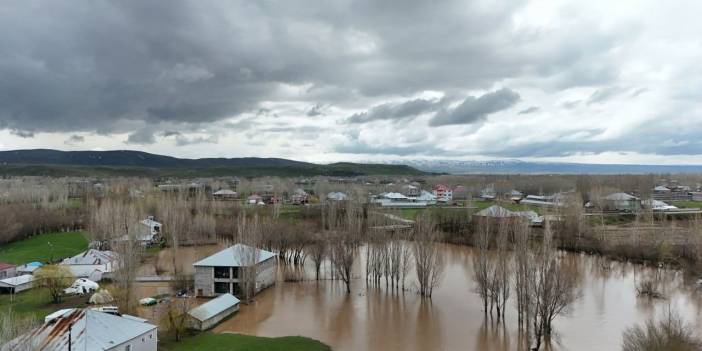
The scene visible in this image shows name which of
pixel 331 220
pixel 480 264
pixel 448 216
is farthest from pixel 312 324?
pixel 448 216

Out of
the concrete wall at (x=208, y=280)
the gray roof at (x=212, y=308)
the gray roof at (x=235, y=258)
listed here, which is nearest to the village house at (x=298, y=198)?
the gray roof at (x=235, y=258)

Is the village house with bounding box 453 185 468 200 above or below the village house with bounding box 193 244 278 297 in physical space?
above

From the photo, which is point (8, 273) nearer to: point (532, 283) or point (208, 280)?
point (208, 280)

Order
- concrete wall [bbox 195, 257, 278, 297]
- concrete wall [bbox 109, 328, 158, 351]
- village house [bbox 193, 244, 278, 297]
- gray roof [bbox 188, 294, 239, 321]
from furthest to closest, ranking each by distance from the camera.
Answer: concrete wall [bbox 195, 257, 278, 297]
village house [bbox 193, 244, 278, 297]
gray roof [bbox 188, 294, 239, 321]
concrete wall [bbox 109, 328, 158, 351]

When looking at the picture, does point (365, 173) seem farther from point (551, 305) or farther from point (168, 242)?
point (551, 305)

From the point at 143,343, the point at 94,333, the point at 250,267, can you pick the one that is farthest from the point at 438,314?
the point at 94,333

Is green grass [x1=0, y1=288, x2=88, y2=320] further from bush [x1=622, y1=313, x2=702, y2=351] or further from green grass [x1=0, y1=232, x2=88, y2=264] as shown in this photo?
bush [x1=622, y1=313, x2=702, y2=351]

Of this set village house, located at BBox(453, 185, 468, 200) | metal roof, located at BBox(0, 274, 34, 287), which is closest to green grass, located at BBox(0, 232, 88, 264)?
metal roof, located at BBox(0, 274, 34, 287)
